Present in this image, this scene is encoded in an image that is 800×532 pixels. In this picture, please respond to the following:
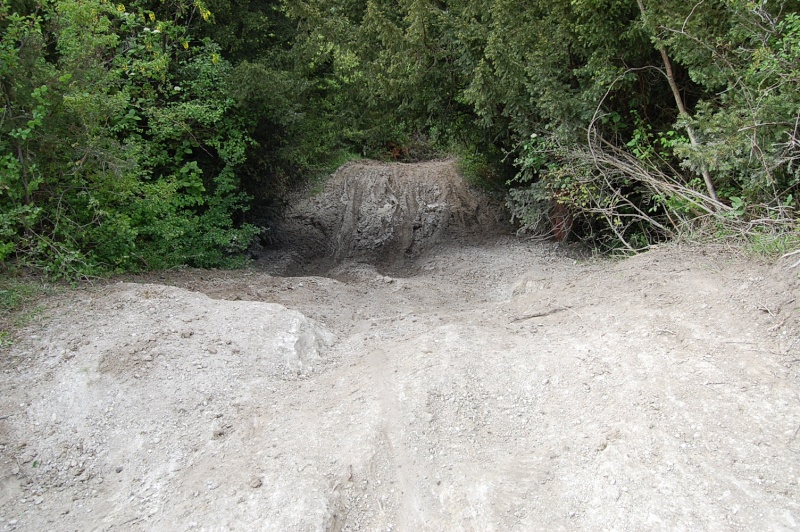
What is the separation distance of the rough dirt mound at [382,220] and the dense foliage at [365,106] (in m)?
1.63

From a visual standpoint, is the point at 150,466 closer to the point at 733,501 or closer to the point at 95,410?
the point at 95,410

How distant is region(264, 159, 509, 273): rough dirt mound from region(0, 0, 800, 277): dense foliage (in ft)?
5.36

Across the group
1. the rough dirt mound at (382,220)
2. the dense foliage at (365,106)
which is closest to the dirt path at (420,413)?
the dense foliage at (365,106)

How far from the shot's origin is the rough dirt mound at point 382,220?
515 inches

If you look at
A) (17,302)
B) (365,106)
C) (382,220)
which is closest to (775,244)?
(17,302)

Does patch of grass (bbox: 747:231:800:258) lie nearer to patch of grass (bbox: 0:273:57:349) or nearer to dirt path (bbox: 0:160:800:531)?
dirt path (bbox: 0:160:800:531)

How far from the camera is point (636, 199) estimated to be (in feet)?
32.2

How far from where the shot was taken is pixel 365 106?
11750 mm

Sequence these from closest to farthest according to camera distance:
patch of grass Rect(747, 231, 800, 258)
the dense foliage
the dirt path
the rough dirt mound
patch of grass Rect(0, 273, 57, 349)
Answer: the dirt path < patch of grass Rect(0, 273, 57, 349) < patch of grass Rect(747, 231, 800, 258) < the dense foliage < the rough dirt mound

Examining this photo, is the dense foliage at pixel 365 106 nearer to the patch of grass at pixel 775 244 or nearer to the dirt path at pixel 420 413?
the patch of grass at pixel 775 244

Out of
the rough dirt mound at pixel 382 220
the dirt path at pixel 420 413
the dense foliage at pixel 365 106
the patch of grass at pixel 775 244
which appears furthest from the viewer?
the rough dirt mound at pixel 382 220

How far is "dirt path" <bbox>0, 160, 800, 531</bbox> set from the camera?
10.7ft

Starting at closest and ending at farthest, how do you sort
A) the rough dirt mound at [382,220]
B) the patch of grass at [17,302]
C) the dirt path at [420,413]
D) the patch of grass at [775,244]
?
the dirt path at [420,413] → the patch of grass at [17,302] → the patch of grass at [775,244] → the rough dirt mound at [382,220]

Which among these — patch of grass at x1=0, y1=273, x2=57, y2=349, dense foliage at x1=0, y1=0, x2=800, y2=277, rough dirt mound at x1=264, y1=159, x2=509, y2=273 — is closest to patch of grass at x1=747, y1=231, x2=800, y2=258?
dense foliage at x1=0, y1=0, x2=800, y2=277
